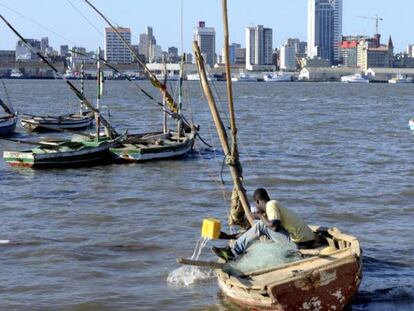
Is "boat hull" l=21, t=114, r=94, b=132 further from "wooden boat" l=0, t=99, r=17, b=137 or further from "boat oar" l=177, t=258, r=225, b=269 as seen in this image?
"boat oar" l=177, t=258, r=225, b=269

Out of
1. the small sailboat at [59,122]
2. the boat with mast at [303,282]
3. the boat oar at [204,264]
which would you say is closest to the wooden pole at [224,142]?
the boat with mast at [303,282]

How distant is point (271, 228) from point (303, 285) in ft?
5.26

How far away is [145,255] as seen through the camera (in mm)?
17672

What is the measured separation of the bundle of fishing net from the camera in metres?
13.2

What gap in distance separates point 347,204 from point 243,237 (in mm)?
10478

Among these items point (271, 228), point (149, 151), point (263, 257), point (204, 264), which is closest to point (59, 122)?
point (149, 151)

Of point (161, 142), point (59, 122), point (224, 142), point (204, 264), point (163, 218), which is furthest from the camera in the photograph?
point (59, 122)

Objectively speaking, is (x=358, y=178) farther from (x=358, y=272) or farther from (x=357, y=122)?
(x=357, y=122)

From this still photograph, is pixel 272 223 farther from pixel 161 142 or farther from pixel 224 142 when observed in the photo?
pixel 161 142

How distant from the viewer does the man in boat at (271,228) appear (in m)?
13.4

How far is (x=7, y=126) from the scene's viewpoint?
146 feet

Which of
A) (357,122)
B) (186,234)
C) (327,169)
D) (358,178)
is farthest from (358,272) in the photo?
(357,122)

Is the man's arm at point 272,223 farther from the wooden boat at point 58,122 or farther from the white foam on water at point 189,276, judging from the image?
the wooden boat at point 58,122

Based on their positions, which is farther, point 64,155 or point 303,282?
point 64,155
